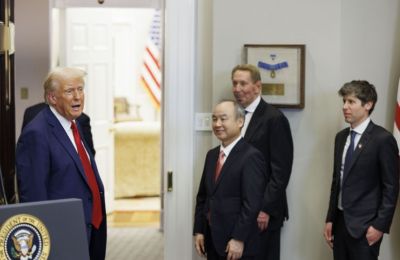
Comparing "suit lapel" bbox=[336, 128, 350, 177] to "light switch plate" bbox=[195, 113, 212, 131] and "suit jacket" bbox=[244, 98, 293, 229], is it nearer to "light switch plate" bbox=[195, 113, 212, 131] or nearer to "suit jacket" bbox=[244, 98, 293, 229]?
"suit jacket" bbox=[244, 98, 293, 229]

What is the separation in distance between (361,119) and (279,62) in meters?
0.67

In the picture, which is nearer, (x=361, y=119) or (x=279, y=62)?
(x=361, y=119)

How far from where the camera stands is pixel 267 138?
13.0ft

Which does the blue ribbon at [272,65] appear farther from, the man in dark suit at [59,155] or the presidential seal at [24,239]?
the presidential seal at [24,239]

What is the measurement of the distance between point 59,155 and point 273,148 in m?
1.24

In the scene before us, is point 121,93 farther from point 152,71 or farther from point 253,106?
point 253,106

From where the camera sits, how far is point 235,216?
3.57 m

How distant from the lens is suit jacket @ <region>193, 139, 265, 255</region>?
3.52m

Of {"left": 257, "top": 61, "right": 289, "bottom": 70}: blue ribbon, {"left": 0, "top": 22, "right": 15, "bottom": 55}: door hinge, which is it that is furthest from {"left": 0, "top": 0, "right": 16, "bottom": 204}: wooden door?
{"left": 257, "top": 61, "right": 289, "bottom": 70}: blue ribbon

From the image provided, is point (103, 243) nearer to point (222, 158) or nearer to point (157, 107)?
point (222, 158)

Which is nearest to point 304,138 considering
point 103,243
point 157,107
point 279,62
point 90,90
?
point 279,62

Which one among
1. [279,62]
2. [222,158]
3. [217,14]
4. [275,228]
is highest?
[217,14]

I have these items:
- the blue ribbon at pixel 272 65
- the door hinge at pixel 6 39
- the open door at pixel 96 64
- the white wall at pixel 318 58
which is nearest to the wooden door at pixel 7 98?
the door hinge at pixel 6 39

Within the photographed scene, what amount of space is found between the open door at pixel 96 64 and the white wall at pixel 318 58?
2946 mm
